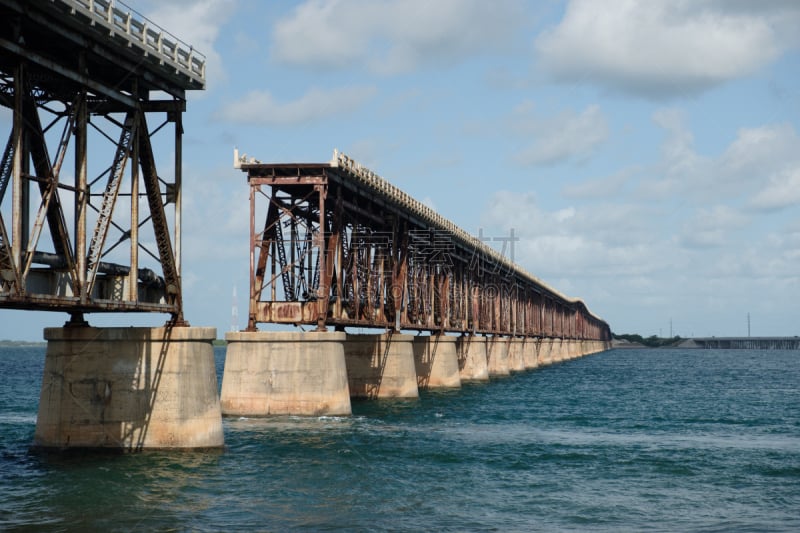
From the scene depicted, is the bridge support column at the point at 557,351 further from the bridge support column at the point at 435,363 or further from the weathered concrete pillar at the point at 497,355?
the bridge support column at the point at 435,363

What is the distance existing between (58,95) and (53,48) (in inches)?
53.5

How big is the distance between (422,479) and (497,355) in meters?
86.5

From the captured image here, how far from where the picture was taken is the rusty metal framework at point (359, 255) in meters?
47.5

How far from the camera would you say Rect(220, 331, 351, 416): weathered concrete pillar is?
42.9m

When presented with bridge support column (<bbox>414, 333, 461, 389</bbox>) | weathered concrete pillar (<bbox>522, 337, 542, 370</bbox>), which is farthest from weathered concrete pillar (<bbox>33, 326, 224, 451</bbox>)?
weathered concrete pillar (<bbox>522, 337, 542, 370</bbox>)

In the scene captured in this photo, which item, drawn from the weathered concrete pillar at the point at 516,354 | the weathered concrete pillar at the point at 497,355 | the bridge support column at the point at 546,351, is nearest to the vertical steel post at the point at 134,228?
the weathered concrete pillar at the point at 497,355

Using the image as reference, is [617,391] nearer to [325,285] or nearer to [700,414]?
[700,414]

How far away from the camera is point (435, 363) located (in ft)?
257

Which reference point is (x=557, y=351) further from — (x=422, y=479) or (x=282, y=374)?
(x=422, y=479)

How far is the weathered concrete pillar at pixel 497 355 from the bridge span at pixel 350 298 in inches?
469

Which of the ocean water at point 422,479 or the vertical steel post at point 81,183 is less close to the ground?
the vertical steel post at point 81,183

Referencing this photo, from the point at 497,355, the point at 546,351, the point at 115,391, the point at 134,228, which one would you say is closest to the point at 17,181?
the point at 134,228

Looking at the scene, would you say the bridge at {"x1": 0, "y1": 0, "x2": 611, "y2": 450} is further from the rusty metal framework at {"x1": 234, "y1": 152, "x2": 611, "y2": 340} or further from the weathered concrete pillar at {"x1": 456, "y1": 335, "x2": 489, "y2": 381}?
→ the weathered concrete pillar at {"x1": 456, "y1": 335, "x2": 489, "y2": 381}

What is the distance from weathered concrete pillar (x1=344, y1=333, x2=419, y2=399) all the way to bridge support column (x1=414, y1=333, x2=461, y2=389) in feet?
47.5
